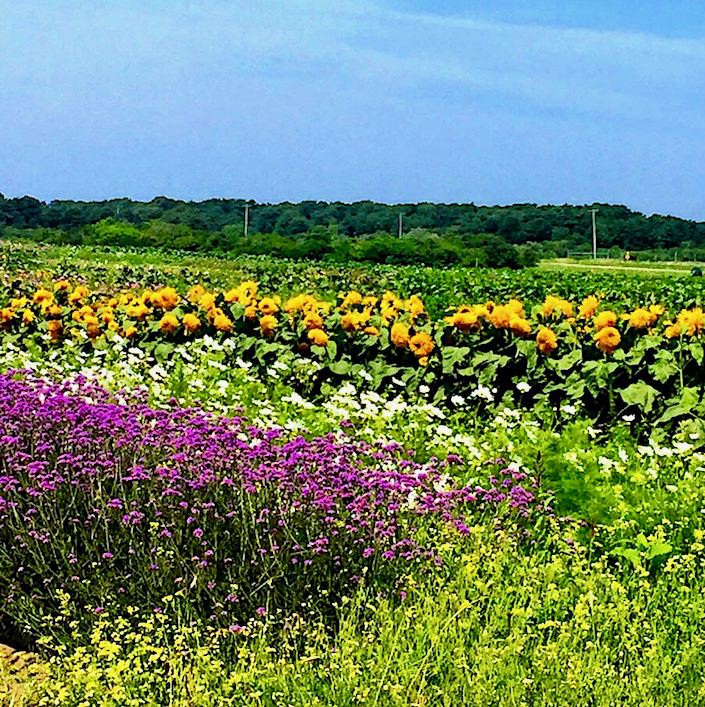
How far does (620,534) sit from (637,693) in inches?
56.0

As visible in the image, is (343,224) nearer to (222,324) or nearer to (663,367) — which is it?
(222,324)

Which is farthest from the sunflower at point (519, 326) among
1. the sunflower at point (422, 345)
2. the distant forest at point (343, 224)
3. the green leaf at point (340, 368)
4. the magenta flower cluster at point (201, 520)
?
the distant forest at point (343, 224)

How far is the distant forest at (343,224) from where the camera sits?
69938mm

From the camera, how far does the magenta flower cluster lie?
12.5ft

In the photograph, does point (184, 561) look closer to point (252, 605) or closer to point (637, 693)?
point (252, 605)

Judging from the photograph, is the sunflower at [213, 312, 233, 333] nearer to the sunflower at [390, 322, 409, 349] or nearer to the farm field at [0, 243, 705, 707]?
the sunflower at [390, 322, 409, 349]

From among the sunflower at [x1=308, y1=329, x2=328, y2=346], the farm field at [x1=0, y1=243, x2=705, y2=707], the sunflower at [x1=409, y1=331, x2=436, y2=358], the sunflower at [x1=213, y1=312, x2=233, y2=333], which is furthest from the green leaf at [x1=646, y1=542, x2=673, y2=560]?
the sunflower at [x1=213, y1=312, x2=233, y2=333]

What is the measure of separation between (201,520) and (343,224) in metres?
94.0

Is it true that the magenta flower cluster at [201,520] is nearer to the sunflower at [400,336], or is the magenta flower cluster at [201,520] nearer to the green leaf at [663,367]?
the green leaf at [663,367]

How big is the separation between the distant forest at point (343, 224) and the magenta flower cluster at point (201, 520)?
58378 mm

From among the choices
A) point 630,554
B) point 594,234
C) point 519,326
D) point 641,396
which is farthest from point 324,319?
point 594,234

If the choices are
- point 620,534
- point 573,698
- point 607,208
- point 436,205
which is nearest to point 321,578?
point 573,698

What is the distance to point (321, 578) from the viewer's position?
153 inches

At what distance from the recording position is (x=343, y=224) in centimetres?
9731
